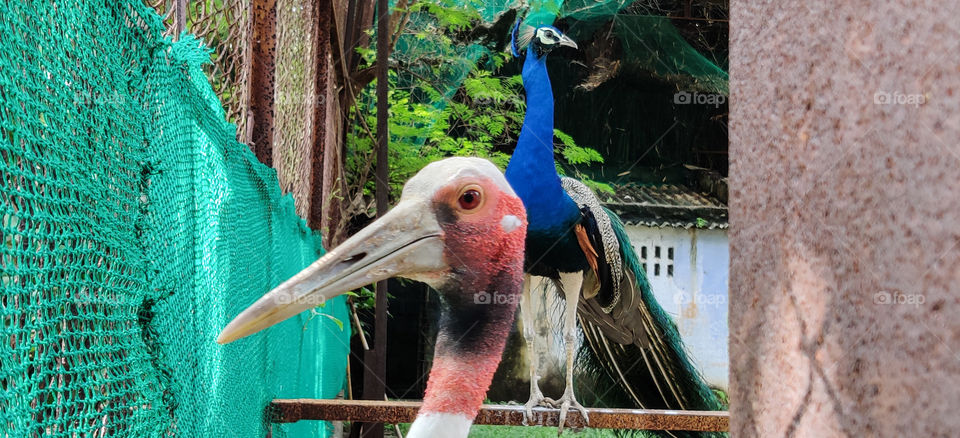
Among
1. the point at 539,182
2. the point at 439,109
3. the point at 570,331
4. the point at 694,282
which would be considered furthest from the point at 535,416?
the point at 694,282

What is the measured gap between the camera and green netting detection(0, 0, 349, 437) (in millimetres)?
789

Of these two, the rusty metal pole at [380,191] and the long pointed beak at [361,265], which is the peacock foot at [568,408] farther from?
the long pointed beak at [361,265]

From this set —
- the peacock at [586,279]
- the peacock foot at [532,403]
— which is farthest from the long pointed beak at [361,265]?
the peacock at [586,279]

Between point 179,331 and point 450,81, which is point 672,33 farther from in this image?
point 179,331

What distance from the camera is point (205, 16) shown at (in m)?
1.92

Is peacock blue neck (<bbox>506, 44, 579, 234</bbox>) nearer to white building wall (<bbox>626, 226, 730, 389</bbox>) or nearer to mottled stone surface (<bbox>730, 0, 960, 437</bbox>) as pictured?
mottled stone surface (<bbox>730, 0, 960, 437</bbox>)

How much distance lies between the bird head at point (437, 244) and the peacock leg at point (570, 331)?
4.73 feet

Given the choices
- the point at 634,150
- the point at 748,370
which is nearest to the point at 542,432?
the point at 634,150

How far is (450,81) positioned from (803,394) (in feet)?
24.4

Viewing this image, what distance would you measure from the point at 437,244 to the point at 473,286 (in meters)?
0.18

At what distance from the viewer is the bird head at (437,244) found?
4.70ft

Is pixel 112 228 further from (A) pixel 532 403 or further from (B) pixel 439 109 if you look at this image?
(B) pixel 439 109

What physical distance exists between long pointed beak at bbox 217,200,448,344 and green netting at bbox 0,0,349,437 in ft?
0.44

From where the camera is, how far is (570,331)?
12.6ft
